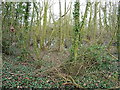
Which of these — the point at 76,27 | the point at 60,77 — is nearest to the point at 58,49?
the point at 76,27

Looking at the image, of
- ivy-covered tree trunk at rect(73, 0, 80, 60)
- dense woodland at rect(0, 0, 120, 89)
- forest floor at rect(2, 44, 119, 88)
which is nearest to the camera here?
forest floor at rect(2, 44, 119, 88)

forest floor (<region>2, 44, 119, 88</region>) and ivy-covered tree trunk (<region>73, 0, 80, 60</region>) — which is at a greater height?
ivy-covered tree trunk (<region>73, 0, 80, 60</region>)

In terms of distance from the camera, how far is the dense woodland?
15.4ft

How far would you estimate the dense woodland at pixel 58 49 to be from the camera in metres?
4.70

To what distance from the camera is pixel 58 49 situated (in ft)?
28.8

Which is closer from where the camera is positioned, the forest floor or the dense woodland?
the forest floor

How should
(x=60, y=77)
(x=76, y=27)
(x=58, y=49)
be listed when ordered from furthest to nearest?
(x=58, y=49), (x=76, y=27), (x=60, y=77)

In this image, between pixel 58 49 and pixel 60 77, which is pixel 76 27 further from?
pixel 58 49

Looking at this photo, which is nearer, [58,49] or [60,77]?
[60,77]

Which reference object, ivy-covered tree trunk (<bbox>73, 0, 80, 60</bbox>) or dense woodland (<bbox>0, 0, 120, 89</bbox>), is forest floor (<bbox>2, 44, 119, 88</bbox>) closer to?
dense woodland (<bbox>0, 0, 120, 89</bbox>)

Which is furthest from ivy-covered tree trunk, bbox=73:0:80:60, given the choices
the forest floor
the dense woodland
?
the forest floor

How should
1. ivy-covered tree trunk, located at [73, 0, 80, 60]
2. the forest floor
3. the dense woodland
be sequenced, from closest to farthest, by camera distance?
the forest floor < the dense woodland < ivy-covered tree trunk, located at [73, 0, 80, 60]

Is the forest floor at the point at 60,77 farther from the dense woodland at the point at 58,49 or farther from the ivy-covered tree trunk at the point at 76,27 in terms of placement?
the ivy-covered tree trunk at the point at 76,27

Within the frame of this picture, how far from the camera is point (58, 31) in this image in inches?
351
